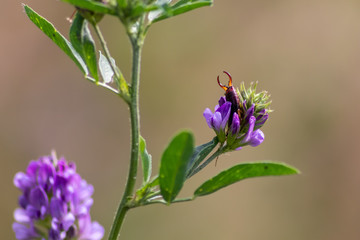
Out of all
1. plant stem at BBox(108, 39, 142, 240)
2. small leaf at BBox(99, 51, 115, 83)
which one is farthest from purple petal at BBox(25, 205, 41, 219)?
small leaf at BBox(99, 51, 115, 83)

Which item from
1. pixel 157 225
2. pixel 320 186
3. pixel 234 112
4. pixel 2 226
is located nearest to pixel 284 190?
pixel 320 186

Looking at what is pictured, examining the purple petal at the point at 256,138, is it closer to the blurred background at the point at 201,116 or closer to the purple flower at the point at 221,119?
the purple flower at the point at 221,119

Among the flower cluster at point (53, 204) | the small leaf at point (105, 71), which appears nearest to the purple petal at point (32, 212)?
the flower cluster at point (53, 204)

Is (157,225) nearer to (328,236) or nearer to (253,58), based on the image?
(328,236)

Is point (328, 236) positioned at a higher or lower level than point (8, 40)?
lower

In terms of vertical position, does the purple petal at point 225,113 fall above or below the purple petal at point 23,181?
above

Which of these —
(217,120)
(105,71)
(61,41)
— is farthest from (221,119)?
(61,41)
